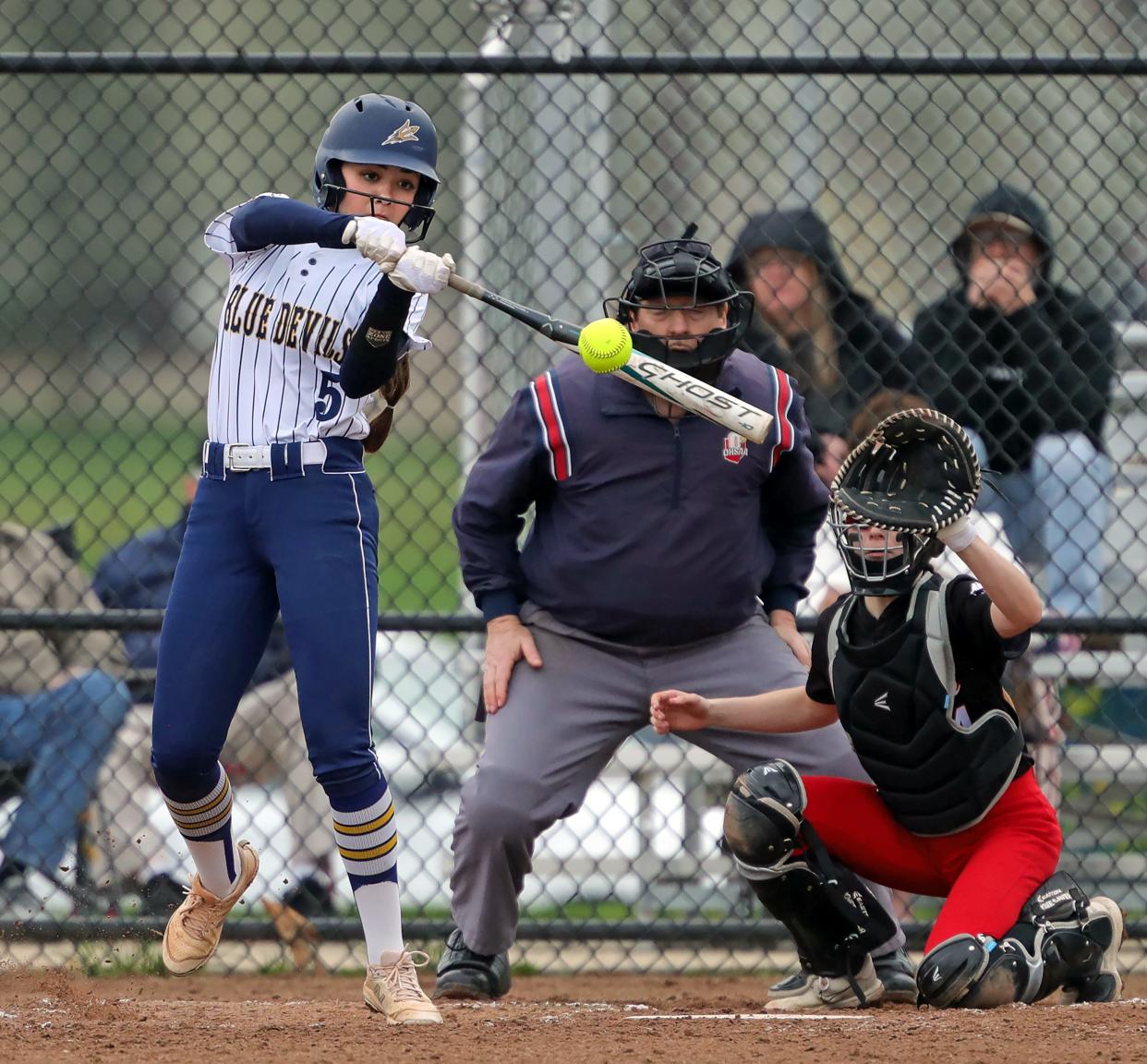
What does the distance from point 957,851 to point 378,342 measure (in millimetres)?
1546

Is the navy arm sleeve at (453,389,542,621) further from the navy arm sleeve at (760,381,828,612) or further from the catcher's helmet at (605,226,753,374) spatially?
the navy arm sleeve at (760,381,828,612)

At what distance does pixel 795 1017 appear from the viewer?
336 cm

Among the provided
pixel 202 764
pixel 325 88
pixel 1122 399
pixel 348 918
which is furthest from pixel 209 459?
pixel 325 88

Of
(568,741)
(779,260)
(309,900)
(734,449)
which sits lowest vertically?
(309,900)

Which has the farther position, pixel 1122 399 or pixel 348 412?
pixel 1122 399

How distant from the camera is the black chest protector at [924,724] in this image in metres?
3.31

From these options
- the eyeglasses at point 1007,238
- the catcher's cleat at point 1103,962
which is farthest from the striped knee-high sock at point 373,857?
the eyeglasses at point 1007,238

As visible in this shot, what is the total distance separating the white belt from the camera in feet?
10.5

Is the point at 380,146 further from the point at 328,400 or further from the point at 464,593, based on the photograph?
the point at 464,593

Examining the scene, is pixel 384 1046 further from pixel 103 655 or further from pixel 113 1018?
pixel 103 655

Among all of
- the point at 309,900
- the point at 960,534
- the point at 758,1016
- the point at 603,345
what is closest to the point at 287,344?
the point at 603,345

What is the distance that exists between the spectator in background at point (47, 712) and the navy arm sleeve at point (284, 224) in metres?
1.76

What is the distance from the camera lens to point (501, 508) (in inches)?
148

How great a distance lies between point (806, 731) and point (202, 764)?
1.31m
